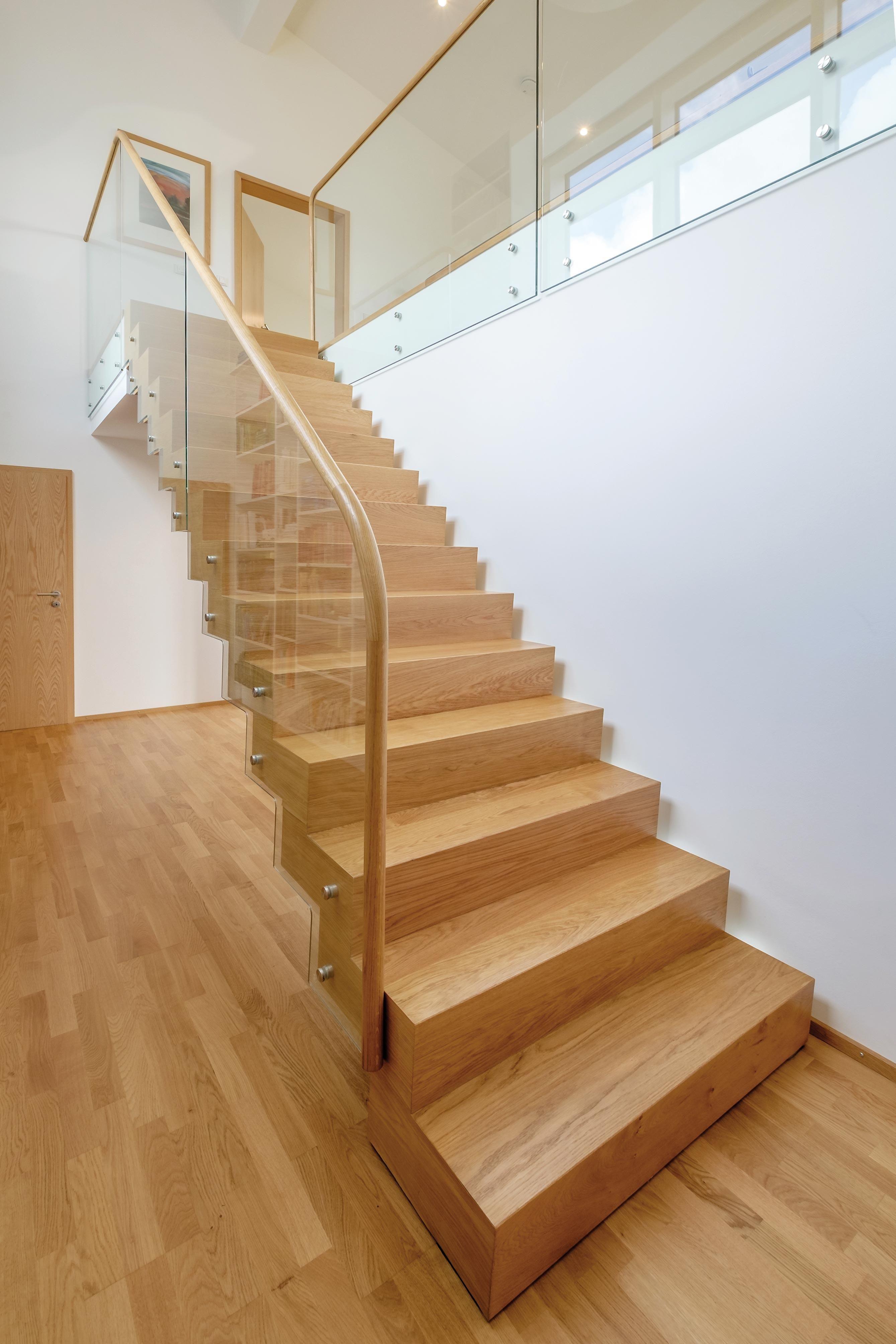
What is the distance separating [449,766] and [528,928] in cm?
56

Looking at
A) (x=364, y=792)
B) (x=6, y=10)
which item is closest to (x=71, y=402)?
(x=6, y=10)

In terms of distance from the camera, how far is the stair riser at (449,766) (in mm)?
1548

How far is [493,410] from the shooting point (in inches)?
119

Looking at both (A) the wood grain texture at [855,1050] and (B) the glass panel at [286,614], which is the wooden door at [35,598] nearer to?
(B) the glass panel at [286,614]

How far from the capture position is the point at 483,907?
70.2 inches

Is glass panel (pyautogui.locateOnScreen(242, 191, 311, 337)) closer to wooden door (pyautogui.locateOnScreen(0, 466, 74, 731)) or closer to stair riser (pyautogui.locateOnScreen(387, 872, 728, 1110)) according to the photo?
wooden door (pyautogui.locateOnScreen(0, 466, 74, 731))

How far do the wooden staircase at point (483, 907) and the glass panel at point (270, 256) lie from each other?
3653 mm

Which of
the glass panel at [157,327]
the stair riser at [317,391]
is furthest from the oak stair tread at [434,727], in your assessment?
the stair riser at [317,391]

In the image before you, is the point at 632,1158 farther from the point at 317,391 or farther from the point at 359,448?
the point at 317,391

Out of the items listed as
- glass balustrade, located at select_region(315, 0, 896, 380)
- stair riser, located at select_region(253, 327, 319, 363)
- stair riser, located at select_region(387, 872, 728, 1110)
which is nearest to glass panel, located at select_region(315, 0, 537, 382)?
glass balustrade, located at select_region(315, 0, 896, 380)

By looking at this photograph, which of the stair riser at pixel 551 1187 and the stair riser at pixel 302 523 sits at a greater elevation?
the stair riser at pixel 302 523

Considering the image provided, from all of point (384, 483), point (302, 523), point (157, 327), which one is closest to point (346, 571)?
point (302, 523)

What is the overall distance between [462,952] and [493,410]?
2391 millimetres

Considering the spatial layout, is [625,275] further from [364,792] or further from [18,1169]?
[18,1169]
